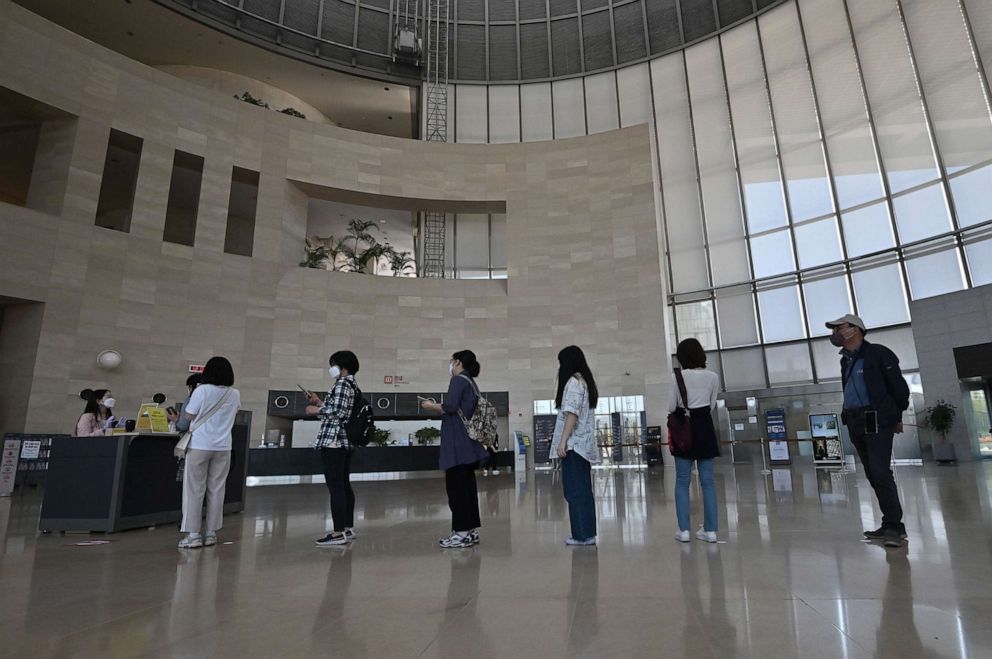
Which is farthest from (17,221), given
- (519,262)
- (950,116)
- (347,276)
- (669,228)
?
(950,116)

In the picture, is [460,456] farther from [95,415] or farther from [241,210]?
[241,210]

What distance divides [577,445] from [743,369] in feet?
69.1

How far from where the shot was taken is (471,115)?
2531 cm

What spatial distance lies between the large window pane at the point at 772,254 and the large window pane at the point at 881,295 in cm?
251

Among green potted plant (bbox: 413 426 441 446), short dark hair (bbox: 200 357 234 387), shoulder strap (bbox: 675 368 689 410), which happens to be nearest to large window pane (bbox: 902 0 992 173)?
green potted plant (bbox: 413 426 441 446)

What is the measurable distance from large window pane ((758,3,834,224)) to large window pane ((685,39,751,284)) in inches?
79.1

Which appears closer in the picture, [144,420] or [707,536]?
[707,536]

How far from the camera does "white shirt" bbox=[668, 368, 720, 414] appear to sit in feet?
16.1

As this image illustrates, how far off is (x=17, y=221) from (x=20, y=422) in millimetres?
4776

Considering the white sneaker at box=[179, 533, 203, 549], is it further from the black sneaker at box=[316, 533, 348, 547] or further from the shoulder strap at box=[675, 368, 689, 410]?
the shoulder strap at box=[675, 368, 689, 410]

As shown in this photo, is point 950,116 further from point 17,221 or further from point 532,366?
point 17,221

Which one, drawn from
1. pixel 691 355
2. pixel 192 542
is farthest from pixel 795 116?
pixel 192 542

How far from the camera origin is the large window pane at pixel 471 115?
82.5 ft

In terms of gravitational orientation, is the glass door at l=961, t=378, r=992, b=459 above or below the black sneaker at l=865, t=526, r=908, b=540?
above
